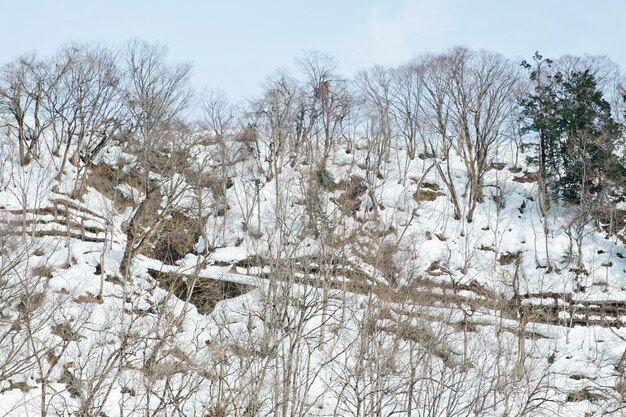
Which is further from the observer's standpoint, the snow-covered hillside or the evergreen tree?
the evergreen tree

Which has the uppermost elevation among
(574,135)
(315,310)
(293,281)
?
(574,135)

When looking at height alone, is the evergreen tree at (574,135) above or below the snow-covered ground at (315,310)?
above

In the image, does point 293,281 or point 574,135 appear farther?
point 574,135

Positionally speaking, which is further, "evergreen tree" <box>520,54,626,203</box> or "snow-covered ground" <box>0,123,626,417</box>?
"evergreen tree" <box>520,54,626,203</box>

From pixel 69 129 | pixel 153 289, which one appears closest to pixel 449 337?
pixel 153 289

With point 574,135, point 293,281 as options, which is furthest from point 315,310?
point 574,135

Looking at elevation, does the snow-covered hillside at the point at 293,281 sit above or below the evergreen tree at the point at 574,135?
below

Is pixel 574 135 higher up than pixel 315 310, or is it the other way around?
pixel 574 135

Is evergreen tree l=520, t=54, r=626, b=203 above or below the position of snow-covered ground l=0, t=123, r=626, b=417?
above

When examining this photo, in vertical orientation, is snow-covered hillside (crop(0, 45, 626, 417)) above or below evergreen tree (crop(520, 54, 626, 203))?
below

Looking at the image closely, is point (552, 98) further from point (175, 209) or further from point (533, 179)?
point (175, 209)

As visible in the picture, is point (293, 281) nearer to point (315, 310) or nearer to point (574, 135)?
point (315, 310)

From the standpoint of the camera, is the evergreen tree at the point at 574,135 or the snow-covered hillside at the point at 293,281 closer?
the snow-covered hillside at the point at 293,281

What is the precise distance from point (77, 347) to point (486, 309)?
17.1 metres
